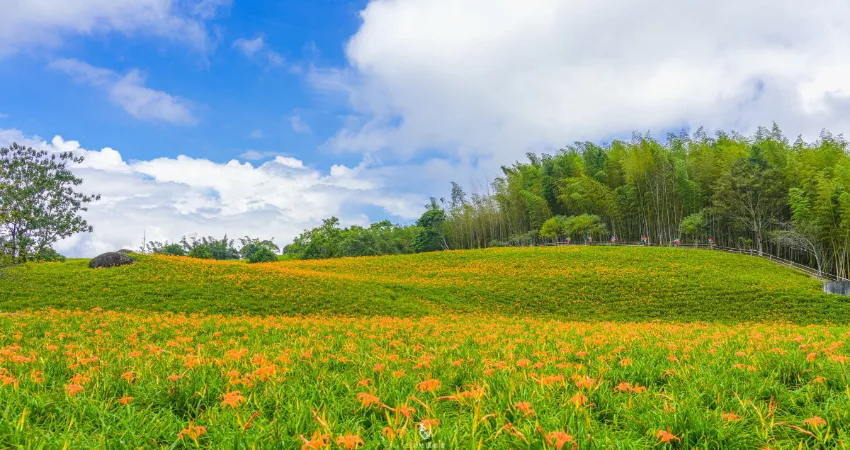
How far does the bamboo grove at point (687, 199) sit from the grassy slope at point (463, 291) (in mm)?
6065

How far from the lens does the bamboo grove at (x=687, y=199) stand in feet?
105

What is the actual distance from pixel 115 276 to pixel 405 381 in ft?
74.2

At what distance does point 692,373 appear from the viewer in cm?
363

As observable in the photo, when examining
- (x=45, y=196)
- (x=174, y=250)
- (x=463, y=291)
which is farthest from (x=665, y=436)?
(x=174, y=250)

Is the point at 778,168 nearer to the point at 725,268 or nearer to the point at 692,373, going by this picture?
the point at 725,268

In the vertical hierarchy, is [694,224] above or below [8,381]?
above

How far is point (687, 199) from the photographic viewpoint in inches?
1753

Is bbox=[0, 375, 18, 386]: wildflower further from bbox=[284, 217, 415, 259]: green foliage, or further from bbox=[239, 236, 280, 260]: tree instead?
bbox=[239, 236, 280, 260]: tree

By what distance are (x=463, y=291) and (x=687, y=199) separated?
34543mm

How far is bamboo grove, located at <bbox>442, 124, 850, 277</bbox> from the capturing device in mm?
31969

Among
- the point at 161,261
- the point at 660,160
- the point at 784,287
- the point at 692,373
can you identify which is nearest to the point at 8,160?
the point at 161,261

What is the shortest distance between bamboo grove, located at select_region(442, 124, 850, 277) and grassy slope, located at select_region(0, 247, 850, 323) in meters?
6.06

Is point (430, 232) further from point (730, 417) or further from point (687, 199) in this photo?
point (730, 417)

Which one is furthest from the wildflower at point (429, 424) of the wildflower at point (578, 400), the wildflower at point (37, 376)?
the wildflower at point (37, 376)
